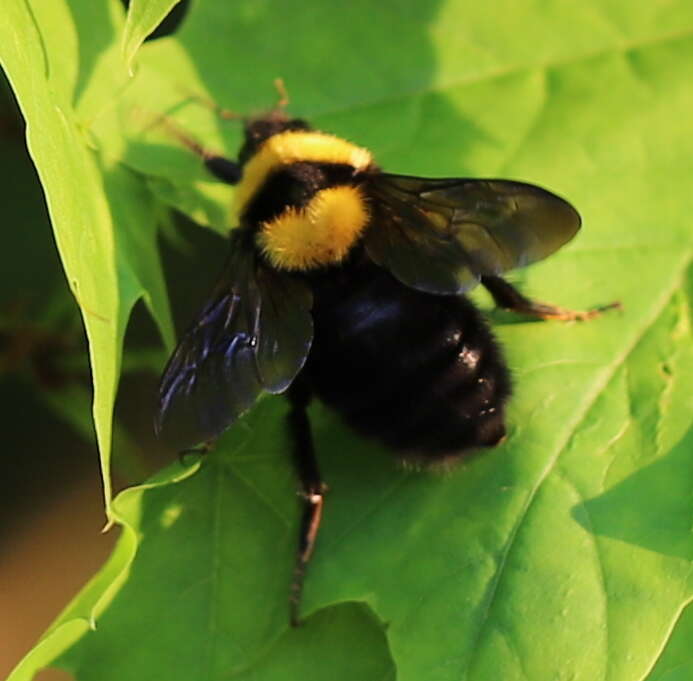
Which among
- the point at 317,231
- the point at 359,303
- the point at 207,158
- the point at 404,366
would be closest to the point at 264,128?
the point at 207,158

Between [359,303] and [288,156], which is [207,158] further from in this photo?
[359,303]

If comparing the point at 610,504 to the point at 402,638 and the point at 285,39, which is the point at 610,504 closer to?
the point at 402,638

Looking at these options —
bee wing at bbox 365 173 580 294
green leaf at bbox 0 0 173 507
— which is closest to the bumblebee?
bee wing at bbox 365 173 580 294

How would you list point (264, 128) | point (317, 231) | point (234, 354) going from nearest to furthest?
point (234, 354), point (317, 231), point (264, 128)

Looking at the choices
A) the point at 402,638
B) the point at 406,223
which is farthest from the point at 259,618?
the point at 406,223

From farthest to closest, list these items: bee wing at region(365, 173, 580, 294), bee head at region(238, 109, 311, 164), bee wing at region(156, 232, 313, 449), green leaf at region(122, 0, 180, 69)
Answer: bee head at region(238, 109, 311, 164)
bee wing at region(365, 173, 580, 294)
bee wing at region(156, 232, 313, 449)
green leaf at region(122, 0, 180, 69)

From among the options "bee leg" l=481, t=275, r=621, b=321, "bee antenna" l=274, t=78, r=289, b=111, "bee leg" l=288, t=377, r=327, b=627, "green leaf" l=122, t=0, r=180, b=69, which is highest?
"green leaf" l=122, t=0, r=180, b=69

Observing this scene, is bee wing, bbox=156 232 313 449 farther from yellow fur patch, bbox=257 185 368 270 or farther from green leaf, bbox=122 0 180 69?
green leaf, bbox=122 0 180 69
